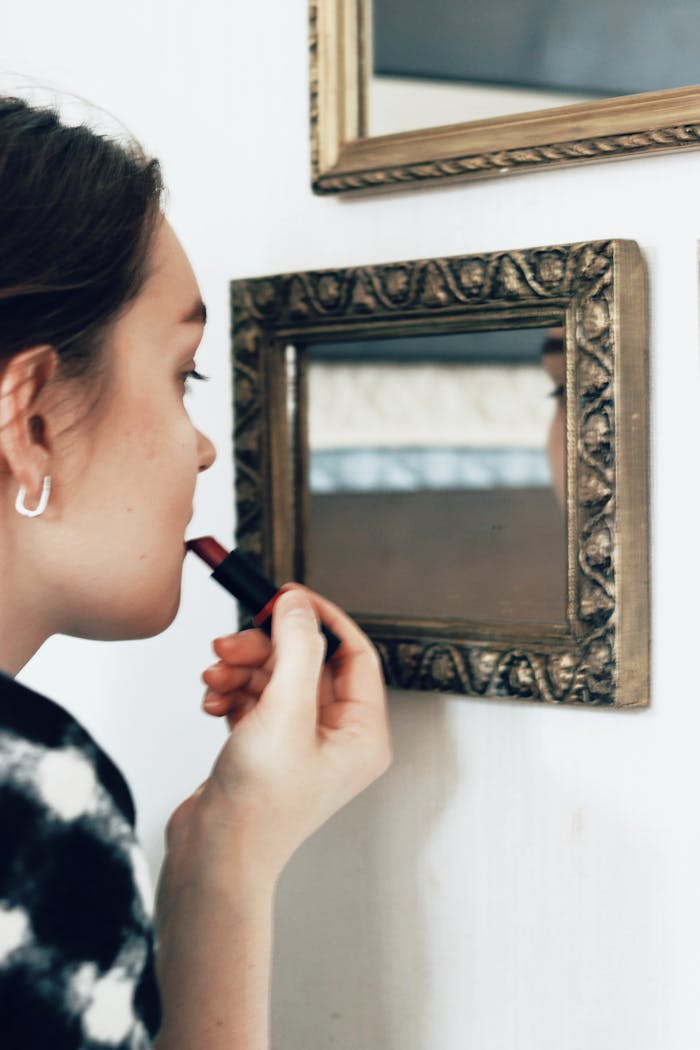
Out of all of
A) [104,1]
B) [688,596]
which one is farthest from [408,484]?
[104,1]

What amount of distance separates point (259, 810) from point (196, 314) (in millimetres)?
287

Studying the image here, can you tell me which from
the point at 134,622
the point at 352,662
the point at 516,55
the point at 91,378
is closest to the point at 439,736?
the point at 352,662

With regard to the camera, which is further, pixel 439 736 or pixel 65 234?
pixel 439 736

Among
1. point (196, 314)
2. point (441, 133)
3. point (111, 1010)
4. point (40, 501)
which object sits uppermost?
point (441, 133)

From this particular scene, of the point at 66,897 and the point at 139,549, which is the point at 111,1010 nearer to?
the point at 66,897

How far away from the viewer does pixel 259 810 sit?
65cm

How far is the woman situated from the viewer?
1.95 ft

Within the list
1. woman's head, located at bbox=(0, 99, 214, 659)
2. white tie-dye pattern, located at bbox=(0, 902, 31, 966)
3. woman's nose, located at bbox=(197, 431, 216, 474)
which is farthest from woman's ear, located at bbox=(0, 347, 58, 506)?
white tie-dye pattern, located at bbox=(0, 902, 31, 966)

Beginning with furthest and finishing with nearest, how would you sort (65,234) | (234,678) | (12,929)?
(234,678) → (65,234) → (12,929)

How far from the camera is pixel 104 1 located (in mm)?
842

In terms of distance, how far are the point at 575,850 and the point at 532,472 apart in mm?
224

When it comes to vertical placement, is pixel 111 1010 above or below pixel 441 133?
below

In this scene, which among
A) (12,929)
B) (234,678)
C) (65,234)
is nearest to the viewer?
(12,929)

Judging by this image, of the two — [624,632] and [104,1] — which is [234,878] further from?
[104,1]
